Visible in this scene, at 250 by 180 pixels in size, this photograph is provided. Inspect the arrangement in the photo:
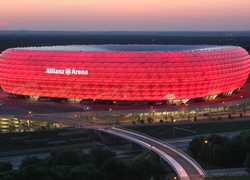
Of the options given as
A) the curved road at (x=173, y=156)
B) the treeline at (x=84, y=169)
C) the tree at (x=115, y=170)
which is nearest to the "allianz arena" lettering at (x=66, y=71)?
the curved road at (x=173, y=156)

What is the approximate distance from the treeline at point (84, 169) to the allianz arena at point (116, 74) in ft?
125

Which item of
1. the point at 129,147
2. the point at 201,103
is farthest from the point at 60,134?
the point at 201,103

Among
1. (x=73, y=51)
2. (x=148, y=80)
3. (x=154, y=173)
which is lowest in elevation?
(x=154, y=173)

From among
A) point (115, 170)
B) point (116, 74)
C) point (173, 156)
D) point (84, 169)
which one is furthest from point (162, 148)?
point (116, 74)

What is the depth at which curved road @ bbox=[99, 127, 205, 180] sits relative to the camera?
151ft

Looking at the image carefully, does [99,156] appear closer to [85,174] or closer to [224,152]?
[85,174]

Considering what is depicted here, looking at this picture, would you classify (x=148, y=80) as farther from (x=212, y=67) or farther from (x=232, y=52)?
(x=232, y=52)

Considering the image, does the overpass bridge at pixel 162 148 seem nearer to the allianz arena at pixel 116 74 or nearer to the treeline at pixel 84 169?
the treeline at pixel 84 169

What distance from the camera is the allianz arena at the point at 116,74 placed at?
89.5 m

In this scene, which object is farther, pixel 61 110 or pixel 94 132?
pixel 61 110

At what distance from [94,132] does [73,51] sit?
2933 centimetres

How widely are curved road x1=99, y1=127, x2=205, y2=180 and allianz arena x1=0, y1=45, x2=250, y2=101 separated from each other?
21765mm

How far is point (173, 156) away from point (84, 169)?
1264 centimetres

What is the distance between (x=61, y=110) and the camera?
83.8 m
